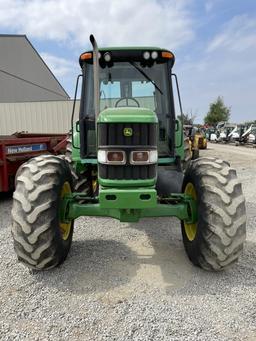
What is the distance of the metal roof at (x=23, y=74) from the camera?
78.5 ft

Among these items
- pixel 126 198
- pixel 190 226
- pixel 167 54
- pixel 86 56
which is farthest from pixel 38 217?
pixel 167 54

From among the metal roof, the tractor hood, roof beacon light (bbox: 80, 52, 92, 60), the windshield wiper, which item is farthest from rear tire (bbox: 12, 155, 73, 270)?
the metal roof

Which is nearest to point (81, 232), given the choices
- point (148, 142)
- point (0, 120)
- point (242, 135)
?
point (148, 142)

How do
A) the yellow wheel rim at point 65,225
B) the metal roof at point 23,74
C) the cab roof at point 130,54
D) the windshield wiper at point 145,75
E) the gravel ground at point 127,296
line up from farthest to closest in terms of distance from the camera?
the metal roof at point 23,74, the windshield wiper at point 145,75, the cab roof at point 130,54, the yellow wheel rim at point 65,225, the gravel ground at point 127,296

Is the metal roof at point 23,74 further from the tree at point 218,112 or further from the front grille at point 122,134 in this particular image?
the tree at point 218,112

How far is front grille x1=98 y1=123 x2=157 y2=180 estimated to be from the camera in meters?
3.42

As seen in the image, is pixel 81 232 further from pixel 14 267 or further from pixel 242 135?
pixel 242 135

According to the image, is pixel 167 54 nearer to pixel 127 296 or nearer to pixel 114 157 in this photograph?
pixel 114 157

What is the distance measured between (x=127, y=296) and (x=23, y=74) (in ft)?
79.3

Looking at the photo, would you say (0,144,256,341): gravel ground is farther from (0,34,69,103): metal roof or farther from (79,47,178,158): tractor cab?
(0,34,69,103): metal roof

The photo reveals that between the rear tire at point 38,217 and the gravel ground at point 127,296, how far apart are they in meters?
0.27

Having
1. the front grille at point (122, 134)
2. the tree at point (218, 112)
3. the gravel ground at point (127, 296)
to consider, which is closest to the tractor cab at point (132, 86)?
the front grille at point (122, 134)

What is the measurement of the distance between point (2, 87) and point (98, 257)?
21670 millimetres

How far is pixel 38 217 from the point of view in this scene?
3434 mm
